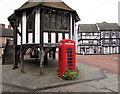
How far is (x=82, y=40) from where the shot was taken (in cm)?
3294

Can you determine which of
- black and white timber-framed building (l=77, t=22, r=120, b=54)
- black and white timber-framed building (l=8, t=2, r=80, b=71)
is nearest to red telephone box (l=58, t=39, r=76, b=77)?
black and white timber-framed building (l=8, t=2, r=80, b=71)

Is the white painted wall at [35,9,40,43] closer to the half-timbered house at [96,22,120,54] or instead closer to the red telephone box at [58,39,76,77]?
the red telephone box at [58,39,76,77]

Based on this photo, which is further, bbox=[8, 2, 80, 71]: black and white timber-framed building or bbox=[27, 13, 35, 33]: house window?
bbox=[27, 13, 35, 33]: house window

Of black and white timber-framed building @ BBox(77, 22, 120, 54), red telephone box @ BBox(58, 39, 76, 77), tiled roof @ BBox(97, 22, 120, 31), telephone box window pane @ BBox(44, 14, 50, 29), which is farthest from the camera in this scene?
tiled roof @ BBox(97, 22, 120, 31)

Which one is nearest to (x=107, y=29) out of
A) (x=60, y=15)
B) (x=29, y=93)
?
(x=60, y=15)

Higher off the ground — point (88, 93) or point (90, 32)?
point (90, 32)

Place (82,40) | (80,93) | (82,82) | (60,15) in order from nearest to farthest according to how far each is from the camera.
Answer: (80,93) → (82,82) → (60,15) → (82,40)

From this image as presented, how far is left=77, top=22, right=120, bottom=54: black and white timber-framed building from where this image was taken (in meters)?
32.7

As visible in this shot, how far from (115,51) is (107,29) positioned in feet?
30.7

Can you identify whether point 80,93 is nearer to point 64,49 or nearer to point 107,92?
point 107,92

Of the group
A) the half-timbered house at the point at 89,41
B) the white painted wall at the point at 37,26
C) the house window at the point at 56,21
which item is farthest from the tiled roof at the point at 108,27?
the white painted wall at the point at 37,26

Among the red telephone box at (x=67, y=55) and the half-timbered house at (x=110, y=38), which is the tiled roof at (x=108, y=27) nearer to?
the half-timbered house at (x=110, y=38)

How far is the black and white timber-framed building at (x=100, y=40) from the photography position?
3272 centimetres

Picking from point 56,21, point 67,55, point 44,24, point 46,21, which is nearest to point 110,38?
point 56,21
